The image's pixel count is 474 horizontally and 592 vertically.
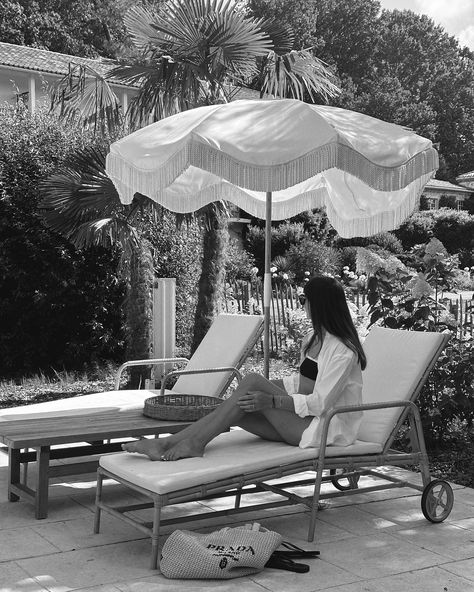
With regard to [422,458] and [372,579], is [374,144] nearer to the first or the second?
→ [422,458]

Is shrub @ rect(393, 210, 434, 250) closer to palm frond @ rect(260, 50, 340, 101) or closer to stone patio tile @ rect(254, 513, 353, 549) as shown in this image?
palm frond @ rect(260, 50, 340, 101)

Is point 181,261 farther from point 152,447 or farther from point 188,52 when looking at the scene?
point 152,447

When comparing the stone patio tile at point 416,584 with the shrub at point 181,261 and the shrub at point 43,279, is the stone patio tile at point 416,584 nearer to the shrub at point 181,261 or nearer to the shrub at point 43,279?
the shrub at point 43,279

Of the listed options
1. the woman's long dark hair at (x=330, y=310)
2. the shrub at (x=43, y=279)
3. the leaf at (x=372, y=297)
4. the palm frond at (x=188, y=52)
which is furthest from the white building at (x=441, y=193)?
the woman's long dark hair at (x=330, y=310)

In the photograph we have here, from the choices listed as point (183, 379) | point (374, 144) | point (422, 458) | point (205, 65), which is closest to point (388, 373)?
point (422, 458)

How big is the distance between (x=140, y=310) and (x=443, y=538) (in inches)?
265

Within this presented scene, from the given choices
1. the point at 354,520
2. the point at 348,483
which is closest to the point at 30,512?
the point at 354,520

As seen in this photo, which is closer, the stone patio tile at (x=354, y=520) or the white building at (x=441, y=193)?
the stone patio tile at (x=354, y=520)

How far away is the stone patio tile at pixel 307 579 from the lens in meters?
3.95

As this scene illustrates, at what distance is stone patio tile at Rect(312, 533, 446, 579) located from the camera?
420cm

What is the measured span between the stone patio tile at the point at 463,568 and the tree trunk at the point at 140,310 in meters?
6.92

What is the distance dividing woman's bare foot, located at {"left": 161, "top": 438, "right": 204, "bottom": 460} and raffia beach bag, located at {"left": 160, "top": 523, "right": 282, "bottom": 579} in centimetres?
46

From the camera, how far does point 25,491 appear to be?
525 cm

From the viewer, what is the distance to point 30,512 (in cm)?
520
